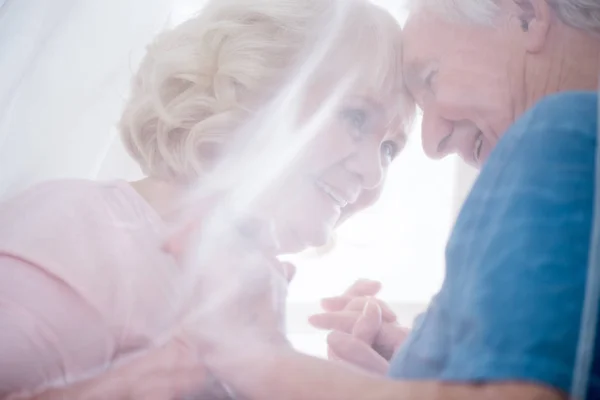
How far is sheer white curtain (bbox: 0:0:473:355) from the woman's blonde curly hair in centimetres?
3

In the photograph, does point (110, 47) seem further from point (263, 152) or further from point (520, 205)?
point (520, 205)

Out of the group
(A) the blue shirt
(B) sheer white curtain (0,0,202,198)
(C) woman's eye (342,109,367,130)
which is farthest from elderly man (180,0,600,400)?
(B) sheer white curtain (0,0,202,198)

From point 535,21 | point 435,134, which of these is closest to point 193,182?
point 435,134

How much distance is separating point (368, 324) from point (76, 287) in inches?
8.4

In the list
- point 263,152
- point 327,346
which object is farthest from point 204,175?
point 327,346

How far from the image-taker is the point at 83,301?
46 cm

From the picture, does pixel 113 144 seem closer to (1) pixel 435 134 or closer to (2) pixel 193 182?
(2) pixel 193 182

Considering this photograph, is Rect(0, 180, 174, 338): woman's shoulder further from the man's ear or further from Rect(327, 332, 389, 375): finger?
the man's ear

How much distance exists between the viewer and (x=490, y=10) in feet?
1.92

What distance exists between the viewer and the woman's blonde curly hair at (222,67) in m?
0.53

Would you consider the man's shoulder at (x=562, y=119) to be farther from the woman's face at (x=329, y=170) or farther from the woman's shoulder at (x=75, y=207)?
the woman's shoulder at (x=75, y=207)

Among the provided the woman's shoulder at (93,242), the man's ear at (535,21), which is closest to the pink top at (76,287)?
the woman's shoulder at (93,242)

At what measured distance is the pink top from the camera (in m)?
0.44

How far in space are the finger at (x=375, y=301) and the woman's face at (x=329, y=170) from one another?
51mm
